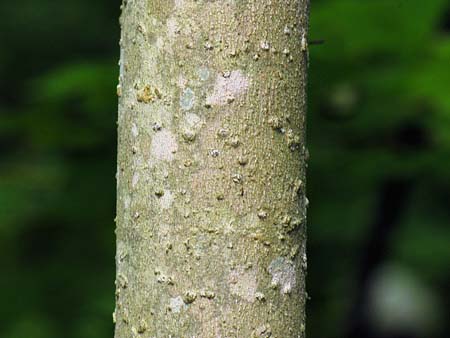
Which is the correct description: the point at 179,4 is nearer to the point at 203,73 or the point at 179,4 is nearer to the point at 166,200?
the point at 203,73

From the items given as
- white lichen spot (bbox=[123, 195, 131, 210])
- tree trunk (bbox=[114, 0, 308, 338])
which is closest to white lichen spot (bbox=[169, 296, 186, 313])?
tree trunk (bbox=[114, 0, 308, 338])

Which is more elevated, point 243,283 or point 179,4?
point 179,4
